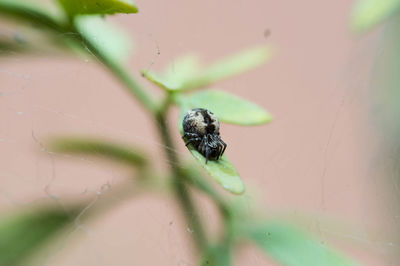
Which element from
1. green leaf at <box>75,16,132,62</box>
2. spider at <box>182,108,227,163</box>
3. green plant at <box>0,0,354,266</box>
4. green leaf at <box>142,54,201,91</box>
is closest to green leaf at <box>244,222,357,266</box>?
green plant at <box>0,0,354,266</box>

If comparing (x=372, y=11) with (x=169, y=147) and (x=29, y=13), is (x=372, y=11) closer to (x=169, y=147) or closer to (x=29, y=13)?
(x=169, y=147)

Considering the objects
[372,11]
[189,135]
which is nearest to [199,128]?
[189,135]

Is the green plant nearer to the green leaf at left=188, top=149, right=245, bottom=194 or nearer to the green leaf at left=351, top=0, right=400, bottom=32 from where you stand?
the green leaf at left=188, top=149, right=245, bottom=194

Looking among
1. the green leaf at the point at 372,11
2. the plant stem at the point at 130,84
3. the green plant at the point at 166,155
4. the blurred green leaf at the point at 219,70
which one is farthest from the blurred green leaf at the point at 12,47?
the green leaf at the point at 372,11

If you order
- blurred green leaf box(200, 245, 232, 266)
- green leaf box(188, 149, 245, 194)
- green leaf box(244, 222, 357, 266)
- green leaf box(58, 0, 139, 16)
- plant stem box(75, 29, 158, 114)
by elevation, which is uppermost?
green leaf box(58, 0, 139, 16)

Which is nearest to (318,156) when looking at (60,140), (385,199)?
(385,199)

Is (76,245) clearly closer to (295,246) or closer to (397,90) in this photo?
(295,246)

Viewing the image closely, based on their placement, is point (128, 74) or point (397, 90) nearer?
point (128, 74)
